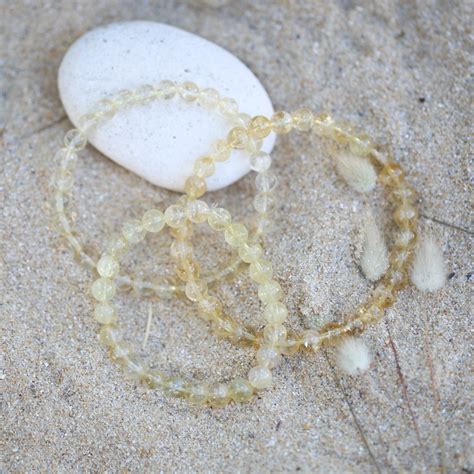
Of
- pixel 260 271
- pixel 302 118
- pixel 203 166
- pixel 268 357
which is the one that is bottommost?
pixel 268 357

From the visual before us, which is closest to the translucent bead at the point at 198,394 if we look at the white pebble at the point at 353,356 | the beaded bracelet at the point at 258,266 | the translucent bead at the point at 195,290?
the beaded bracelet at the point at 258,266

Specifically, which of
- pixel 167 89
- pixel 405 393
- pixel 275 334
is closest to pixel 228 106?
pixel 167 89

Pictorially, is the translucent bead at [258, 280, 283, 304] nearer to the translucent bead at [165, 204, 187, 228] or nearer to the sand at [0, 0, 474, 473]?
the sand at [0, 0, 474, 473]

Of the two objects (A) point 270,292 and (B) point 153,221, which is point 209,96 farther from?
(A) point 270,292

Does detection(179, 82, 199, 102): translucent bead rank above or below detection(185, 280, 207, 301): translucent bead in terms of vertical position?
above

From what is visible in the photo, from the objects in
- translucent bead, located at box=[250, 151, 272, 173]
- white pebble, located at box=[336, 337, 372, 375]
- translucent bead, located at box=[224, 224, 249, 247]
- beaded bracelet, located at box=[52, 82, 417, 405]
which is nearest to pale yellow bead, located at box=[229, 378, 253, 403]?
beaded bracelet, located at box=[52, 82, 417, 405]
